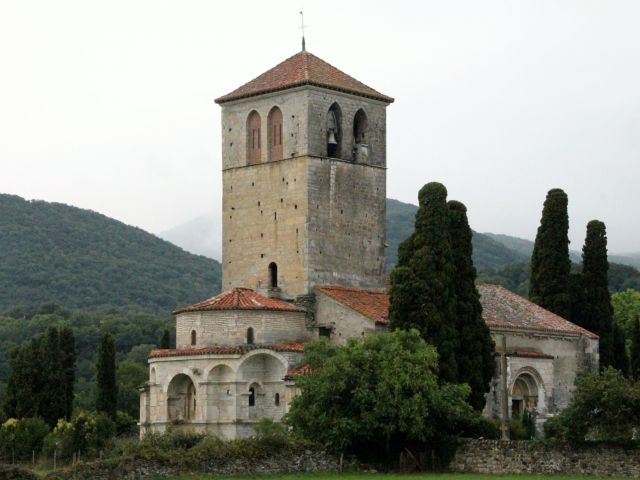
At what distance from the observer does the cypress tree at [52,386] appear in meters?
65.3

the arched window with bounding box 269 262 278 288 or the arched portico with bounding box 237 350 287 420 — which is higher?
the arched window with bounding box 269 262 278 288

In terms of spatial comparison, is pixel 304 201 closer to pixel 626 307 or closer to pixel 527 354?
A: pixel 527 354

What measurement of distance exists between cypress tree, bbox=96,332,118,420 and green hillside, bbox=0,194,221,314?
69941 mm

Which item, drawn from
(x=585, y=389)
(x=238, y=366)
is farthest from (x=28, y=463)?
(x=585, y=389)

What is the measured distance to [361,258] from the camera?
6128cm

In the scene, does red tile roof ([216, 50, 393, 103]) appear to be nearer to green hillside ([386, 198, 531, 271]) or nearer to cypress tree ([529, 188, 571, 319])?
cypress tree ([529, 188, 571, 319])

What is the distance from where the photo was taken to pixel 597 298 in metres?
69.0

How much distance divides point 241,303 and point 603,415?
50.0 feet

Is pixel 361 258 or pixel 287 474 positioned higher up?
pixel 361 258

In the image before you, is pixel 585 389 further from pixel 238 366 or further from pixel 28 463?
pixel 28 463

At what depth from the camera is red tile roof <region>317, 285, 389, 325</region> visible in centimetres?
5706

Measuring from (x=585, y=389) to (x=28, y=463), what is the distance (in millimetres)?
22186

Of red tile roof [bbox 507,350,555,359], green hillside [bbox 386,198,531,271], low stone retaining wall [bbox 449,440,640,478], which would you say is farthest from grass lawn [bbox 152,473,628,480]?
green hillside [bbox 386,198,531,271]

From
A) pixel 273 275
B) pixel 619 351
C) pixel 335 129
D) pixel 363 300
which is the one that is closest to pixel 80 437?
pixel 273 275
